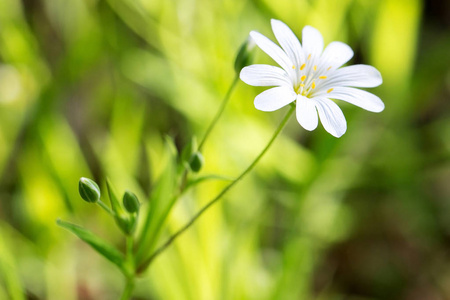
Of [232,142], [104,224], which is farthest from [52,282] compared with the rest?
[232,142]

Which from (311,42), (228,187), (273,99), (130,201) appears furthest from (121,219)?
(311,42)

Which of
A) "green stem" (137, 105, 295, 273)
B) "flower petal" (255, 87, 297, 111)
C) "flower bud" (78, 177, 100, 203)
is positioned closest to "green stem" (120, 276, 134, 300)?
"green stem" (137, 105, 295, 273)

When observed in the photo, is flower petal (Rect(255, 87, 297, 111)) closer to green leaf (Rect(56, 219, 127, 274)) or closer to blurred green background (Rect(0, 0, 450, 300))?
green leaf (Rect(56, 219, 127, 274))

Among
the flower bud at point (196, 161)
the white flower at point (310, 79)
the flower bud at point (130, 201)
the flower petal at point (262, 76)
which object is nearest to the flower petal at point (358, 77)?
the white flower at point (310, 79)

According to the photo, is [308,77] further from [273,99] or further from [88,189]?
[88,189]

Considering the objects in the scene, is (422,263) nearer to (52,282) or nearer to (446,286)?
(446,286)
